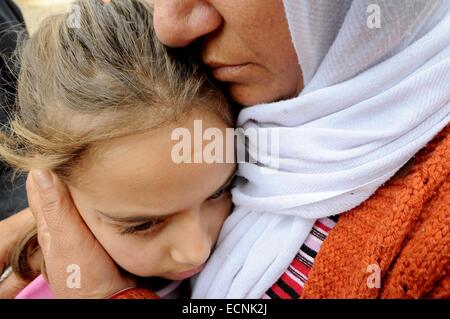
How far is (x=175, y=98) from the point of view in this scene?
88 cm

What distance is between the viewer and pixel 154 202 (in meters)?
0.86

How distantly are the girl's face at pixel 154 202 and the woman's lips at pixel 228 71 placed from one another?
0.08m

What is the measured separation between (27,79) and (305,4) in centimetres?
56

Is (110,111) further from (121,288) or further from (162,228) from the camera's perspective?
(121,288)

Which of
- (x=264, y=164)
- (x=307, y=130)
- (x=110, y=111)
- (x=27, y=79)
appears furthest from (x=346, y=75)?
(x=27, y=79)

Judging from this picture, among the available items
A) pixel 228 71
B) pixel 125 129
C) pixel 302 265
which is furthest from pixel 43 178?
pixel 302 265

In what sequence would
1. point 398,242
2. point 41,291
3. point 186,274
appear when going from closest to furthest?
point 398,242, point 186,274, point 41,291

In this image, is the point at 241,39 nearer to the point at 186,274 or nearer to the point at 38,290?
the point at 186,274

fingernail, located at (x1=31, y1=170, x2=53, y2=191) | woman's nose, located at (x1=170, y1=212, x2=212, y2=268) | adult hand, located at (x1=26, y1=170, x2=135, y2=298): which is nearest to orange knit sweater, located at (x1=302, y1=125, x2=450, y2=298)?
woman's nose, located at (x1=170, y1=212, x2=212, y2=268)

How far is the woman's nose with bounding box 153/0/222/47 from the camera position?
0.83 metres

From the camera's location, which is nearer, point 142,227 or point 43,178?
point 142,227

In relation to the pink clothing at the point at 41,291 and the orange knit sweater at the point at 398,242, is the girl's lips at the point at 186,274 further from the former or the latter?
the orange knit sweater at the point at 398,242

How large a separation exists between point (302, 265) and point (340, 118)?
26 cm

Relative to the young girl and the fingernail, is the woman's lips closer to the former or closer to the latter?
the young girl
